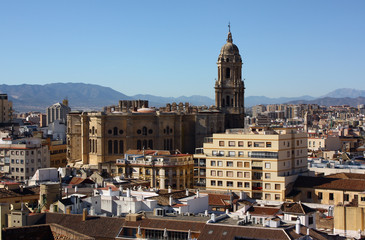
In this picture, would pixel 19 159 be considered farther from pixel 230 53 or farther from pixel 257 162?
pixel 257 162

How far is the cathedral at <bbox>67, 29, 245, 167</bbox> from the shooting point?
101 meters

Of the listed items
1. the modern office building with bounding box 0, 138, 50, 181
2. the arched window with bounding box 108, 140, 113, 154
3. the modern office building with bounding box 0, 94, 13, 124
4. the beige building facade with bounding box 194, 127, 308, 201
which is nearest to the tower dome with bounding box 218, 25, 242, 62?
the arched window with bounding box 108, 140, 113, 154

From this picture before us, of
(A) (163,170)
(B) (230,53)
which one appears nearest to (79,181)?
(A) (163,170)

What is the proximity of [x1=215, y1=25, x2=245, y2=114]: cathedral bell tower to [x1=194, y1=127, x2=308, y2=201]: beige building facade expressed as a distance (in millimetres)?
37347

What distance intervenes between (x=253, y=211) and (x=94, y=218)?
11613 millimetres

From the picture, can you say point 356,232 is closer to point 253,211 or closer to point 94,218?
point 253,211

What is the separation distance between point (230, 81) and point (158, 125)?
15963mm

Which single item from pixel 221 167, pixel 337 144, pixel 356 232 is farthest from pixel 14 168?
pixel 337 144

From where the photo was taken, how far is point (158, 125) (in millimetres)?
103000

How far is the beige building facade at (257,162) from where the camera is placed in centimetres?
7056

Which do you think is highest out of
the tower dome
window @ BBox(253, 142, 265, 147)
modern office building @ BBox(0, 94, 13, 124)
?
the tower dome

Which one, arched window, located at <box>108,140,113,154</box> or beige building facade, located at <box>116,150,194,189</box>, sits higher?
arched window, located at <box>108,140,113,154</box>

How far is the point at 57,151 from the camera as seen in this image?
114 metres

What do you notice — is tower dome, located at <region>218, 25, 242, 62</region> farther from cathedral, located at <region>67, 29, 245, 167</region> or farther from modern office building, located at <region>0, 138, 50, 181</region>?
modern office building, located at <region>0, 138, 50, 181</region>
